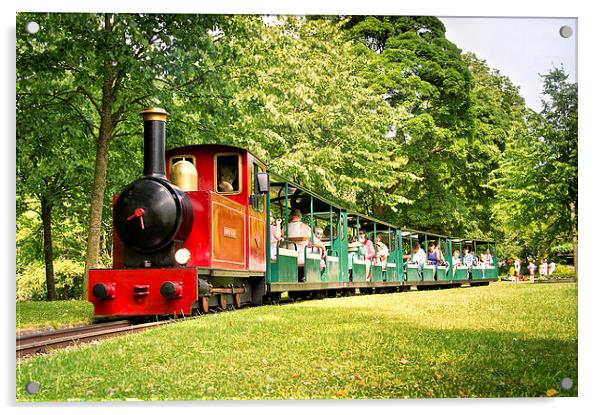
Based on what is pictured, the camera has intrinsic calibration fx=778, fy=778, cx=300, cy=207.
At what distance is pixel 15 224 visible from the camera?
623cm

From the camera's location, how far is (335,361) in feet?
19.6

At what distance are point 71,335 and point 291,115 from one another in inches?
131

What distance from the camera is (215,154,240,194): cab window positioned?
891 centimetres

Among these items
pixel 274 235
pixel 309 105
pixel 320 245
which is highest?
pixel 309 105

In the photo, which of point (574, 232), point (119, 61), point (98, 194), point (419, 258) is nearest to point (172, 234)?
point (98, 194)

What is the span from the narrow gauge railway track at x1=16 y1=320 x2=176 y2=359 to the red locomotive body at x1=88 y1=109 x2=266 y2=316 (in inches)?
11.4

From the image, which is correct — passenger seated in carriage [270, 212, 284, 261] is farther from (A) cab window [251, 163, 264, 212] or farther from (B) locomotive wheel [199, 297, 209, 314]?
(B) locomotive wheel [199, 297, 209, 314]

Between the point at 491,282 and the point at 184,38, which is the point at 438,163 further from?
the point at 184,38

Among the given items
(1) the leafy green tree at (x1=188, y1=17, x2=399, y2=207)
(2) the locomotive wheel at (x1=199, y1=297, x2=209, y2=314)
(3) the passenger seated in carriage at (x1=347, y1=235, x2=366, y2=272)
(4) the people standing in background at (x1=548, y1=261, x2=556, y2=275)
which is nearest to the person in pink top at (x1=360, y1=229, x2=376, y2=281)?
(3) the passenger seated in carriage at (x1=347, y1=235, x2=366, y2=272)

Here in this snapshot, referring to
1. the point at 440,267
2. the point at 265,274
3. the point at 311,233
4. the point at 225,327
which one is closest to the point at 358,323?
the point at 225,327

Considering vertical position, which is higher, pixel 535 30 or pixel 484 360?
pixel 535 30

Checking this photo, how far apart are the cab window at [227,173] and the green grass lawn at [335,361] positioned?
7.34ft

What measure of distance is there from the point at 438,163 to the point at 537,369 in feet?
9.85

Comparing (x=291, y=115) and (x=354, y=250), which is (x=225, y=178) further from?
(x=354, y=250)
